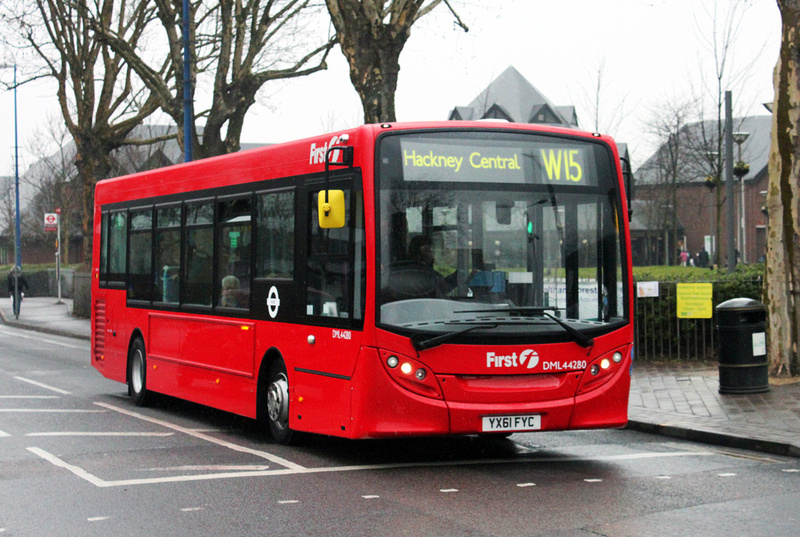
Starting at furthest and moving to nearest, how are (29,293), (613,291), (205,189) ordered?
(29,293), (205,189), (613,291)

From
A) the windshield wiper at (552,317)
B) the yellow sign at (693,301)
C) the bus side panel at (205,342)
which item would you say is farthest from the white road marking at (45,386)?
the yellow sign at (693,301)

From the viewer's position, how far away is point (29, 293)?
2267 inches

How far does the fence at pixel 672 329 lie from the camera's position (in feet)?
55.2

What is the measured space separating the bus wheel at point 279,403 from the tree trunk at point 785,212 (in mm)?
7391

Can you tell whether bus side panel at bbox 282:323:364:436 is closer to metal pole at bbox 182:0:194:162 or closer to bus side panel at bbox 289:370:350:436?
bus side panel at bbox 289:370:350:436

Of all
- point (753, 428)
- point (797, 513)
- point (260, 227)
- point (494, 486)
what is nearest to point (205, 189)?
point (260, 227)

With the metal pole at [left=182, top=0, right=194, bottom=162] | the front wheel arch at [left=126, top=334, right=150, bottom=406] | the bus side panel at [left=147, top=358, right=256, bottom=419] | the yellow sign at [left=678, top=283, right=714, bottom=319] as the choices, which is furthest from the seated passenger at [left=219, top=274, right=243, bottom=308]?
the metal pole at [left=182, top=0, right=194, bottom=162]

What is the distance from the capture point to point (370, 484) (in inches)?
311

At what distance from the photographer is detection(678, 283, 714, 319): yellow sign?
53.7ft

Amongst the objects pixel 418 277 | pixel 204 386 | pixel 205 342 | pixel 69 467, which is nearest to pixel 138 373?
pixel 204 386

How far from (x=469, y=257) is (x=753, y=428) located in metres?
3.92

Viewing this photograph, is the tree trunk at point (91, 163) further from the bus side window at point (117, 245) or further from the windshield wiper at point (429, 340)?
the windshield wiper at point (429, 340)

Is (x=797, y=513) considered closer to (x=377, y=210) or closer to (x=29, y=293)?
(x=377, y=210)

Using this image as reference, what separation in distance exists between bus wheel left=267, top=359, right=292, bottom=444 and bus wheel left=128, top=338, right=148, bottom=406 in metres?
3.79
